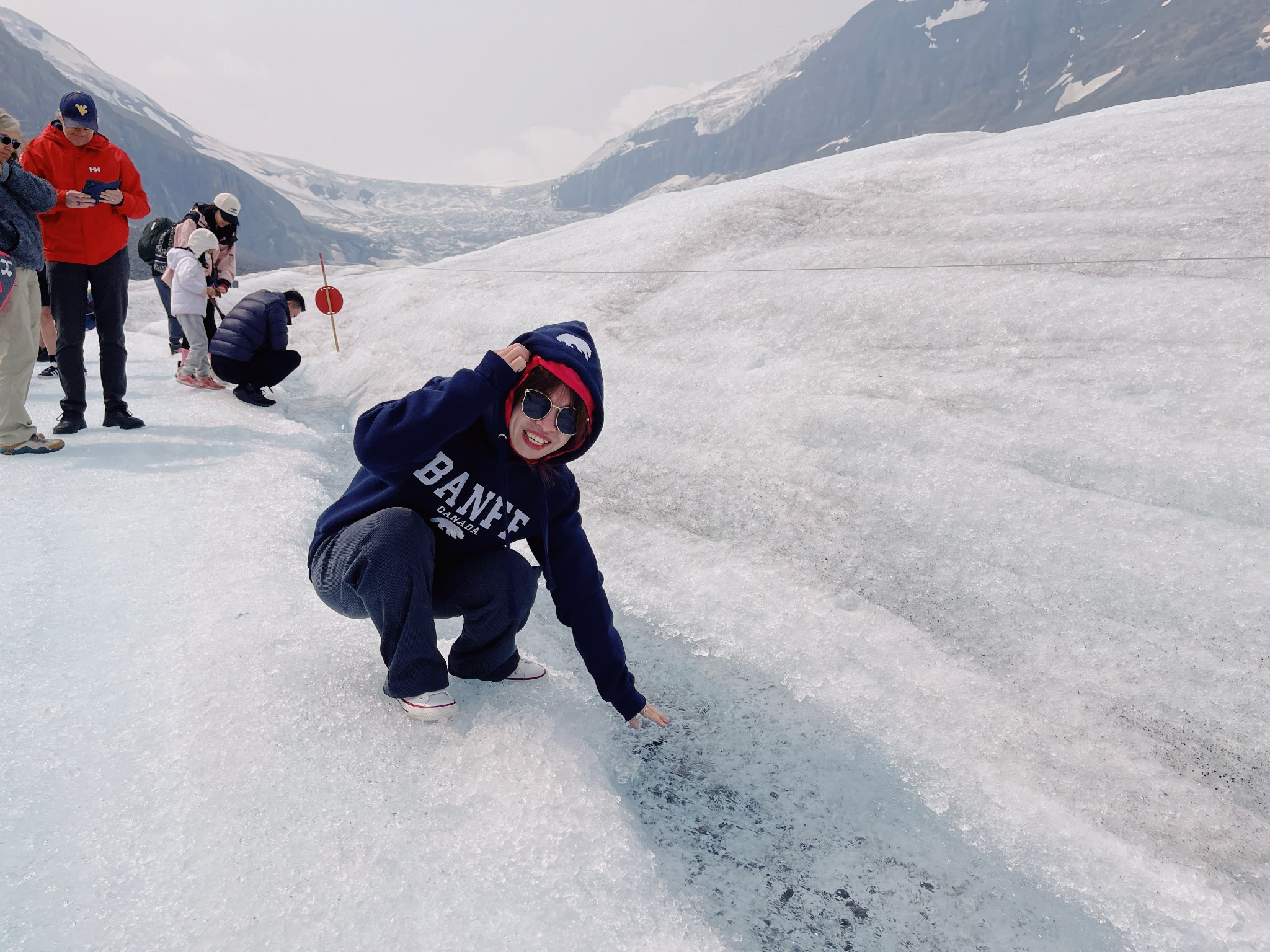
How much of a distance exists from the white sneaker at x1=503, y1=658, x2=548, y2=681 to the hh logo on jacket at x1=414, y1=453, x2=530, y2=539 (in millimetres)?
555

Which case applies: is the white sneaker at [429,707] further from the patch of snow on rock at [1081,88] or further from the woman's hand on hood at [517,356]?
the patch of snow on rock at [1081,88]

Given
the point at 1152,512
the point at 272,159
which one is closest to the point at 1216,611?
the point at 1152,512

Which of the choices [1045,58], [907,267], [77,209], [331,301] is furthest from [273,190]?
[1045,58]

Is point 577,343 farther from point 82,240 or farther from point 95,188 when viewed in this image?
point 95,188

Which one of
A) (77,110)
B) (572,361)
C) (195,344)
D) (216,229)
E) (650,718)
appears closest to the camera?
(572,361)

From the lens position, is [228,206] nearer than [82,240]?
No

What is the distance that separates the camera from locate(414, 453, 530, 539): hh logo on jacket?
2.04 meters

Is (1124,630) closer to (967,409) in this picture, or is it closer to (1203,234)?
(967,409)

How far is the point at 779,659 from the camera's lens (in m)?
2.96

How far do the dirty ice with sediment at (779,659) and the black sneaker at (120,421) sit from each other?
3.9 inches

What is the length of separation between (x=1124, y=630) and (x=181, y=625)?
377 centimetres

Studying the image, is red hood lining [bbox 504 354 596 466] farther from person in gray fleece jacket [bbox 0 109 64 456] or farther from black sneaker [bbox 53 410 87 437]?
black sneaker [bbox 53 410 87 437]

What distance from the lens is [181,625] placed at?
2.39m

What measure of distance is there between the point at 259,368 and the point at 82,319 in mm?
1753
